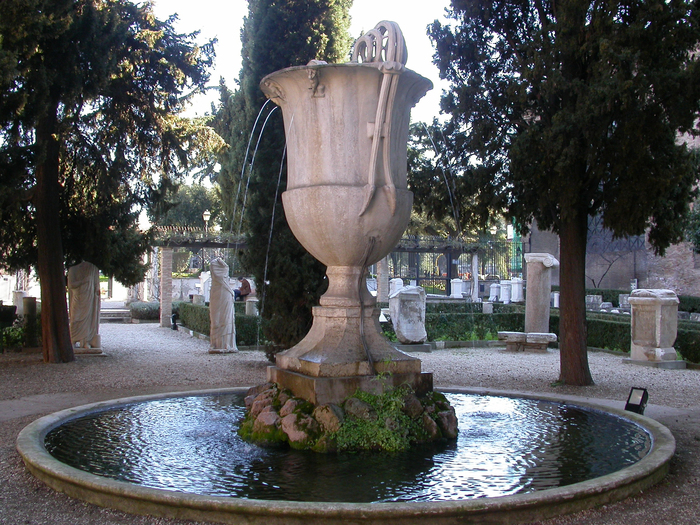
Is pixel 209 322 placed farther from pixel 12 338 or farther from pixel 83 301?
pixel 12 338

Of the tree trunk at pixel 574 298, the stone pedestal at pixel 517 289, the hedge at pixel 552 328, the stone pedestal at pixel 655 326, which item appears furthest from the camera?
the stone pedestal at pixel 517 289

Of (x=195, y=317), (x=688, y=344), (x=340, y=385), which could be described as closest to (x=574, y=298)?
(x=688, y=344)

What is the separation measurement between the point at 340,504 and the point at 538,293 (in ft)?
43.2

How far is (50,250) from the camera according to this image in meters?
12.0

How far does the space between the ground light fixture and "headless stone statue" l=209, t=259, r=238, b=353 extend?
9.47 metres

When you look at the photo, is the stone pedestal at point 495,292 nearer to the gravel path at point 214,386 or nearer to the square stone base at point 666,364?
the gravel path at point 214,386

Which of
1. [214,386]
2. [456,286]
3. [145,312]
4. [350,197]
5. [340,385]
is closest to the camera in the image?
[340,385]

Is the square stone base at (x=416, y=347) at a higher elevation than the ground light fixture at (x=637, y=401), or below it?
below

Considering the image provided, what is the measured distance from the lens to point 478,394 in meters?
7.73

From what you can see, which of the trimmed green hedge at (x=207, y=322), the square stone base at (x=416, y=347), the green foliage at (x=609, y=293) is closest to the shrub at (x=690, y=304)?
the green foliage at (x=609, y=293)

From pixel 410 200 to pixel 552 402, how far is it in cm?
288

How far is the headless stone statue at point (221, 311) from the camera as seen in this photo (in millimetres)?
14337

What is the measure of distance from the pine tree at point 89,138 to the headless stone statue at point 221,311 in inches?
63.4

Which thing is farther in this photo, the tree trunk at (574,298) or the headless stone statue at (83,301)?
the headless stone statue at (83,301)
